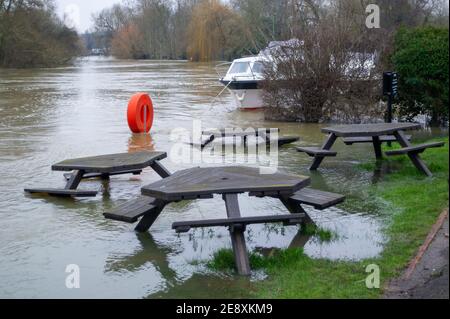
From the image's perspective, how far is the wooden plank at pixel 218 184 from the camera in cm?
614

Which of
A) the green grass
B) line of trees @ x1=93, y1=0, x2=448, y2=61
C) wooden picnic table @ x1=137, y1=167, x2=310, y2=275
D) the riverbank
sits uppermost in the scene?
line of trees @ x1=93, y1=0, x2=448, y2=61

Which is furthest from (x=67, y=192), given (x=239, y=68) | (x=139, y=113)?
(x=239, y=68)

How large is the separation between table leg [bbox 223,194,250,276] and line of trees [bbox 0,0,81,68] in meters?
64.0

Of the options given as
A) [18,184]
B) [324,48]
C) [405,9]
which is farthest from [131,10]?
[18,184]

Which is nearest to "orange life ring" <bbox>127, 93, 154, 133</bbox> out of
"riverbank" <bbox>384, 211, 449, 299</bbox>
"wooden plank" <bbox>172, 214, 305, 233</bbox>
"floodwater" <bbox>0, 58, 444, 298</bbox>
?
"floodwater" <bbox>0, 58, 444, 298</bbox>

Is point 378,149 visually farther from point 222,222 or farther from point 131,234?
point 222,222

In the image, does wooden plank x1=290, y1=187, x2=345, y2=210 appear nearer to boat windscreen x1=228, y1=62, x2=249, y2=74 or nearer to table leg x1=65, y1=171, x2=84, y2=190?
table leg x1=65, y1=171, x2=84, y2=190

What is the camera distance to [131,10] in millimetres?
112000

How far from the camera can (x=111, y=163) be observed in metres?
9.02

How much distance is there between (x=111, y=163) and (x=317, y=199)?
125 inches

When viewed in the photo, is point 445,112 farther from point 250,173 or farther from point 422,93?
point 250,173

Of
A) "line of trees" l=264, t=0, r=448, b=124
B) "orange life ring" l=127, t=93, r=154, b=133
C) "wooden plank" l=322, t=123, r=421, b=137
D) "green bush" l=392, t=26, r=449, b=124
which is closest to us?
"wooden plank" l=322, t=123, r=421, b=137

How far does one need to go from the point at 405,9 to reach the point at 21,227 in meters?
23.1

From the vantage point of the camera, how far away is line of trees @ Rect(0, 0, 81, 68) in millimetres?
66750
